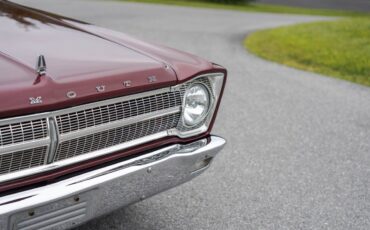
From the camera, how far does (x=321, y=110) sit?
570 centimetres

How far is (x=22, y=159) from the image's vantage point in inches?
81.2

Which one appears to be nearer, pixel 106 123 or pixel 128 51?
pixel 106 123

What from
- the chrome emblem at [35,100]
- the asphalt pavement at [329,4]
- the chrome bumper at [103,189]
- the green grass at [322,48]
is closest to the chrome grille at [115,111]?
the chrome emblem at [35,100]

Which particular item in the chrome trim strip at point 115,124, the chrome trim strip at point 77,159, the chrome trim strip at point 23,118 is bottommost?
the chrome trim strip at point 77,159

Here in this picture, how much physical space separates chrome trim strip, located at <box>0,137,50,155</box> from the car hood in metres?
0.13

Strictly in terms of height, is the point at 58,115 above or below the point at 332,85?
above

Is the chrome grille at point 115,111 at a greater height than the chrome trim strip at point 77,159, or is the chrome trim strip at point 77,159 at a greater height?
the chrome grille at point 115,111

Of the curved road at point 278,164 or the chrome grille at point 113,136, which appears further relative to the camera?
the curved road at point 278,164

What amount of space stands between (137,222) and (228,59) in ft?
18.1

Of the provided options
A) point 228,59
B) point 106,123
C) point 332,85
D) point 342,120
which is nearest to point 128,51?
point 106,123

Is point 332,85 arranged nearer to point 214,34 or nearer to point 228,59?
point 228,59

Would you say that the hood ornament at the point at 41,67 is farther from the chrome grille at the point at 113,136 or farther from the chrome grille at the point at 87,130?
the chrome grille at the point at 113,136

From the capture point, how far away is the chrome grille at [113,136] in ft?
7.20

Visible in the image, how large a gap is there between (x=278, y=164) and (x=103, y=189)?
7.07 ft
